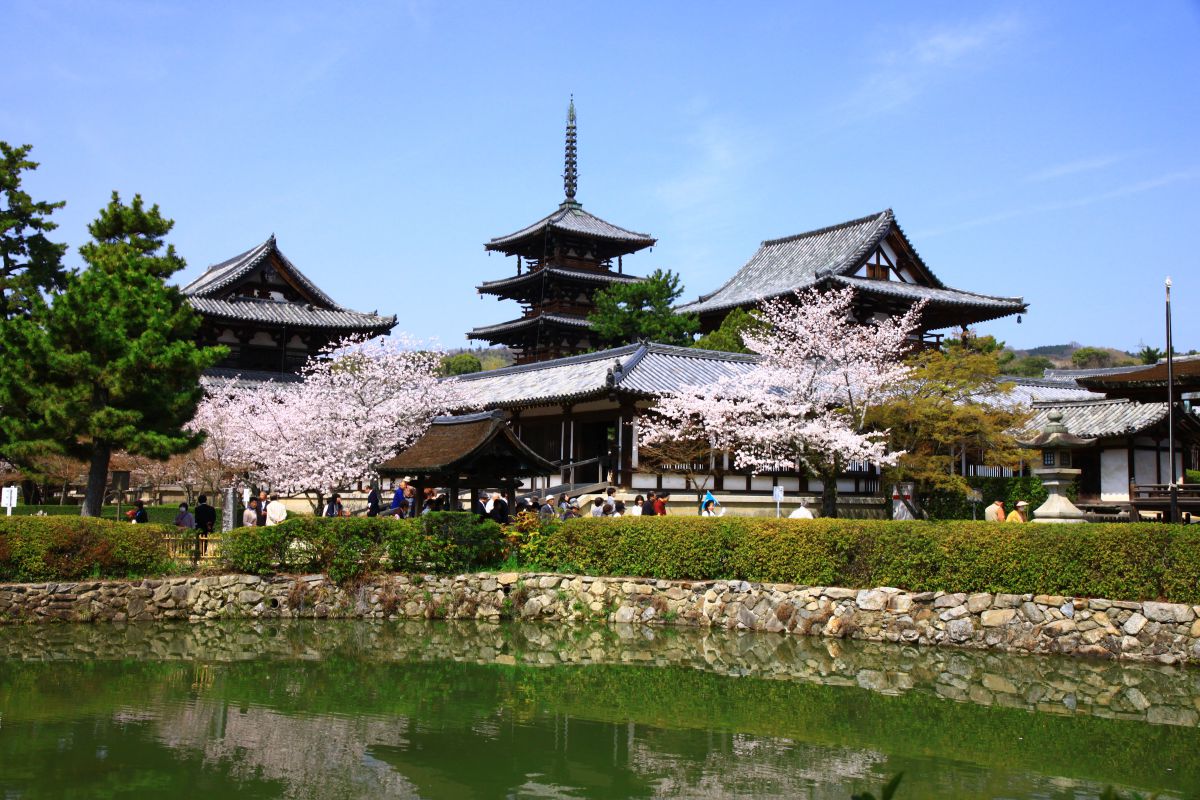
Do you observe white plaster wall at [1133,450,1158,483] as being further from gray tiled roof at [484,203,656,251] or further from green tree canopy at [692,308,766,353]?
gray tiled roof at [484,203,656,251]

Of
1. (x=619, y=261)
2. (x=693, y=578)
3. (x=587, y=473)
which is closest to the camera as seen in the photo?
(x=693, y=578)

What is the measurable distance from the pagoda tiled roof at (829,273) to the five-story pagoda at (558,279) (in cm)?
608

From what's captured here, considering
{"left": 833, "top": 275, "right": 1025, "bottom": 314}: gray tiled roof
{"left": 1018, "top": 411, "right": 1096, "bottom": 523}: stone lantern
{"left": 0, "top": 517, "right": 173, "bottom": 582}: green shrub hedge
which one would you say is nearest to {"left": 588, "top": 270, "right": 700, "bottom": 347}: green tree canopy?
{"left": 833, "top": 275, "right": 1025, "bottom": 314}: gray tiled roof

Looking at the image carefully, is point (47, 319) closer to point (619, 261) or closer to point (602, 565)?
point (602, 565)

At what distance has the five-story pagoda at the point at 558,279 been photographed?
49.9 meters

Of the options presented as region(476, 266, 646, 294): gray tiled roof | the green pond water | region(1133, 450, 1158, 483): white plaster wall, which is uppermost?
region(476, 266, 646, 294): gray tiled roof

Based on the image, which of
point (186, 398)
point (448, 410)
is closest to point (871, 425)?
point (448, 410)

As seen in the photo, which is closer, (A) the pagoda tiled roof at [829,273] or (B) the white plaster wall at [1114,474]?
(B) the white plaster wall at [1114,474]

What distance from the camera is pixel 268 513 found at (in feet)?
76.0

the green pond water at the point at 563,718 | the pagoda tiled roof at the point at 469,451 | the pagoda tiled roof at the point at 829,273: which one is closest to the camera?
the green pond water at the point at 563,718

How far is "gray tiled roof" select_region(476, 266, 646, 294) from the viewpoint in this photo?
49719mm

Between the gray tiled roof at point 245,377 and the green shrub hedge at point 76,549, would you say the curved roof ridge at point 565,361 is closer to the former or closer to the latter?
the gray tiled roof at point 245,377

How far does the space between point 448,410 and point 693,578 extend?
1671cm

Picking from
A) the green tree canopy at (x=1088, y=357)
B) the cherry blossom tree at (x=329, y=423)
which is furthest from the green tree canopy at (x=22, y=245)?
the green tree canopy at (x=1088, y=357)
